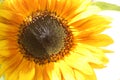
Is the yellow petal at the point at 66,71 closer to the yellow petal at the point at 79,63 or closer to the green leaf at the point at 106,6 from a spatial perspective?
the yellow petal at the point at 79,63

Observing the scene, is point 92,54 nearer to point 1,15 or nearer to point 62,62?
point 62,62

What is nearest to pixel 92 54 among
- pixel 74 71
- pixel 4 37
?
pixel 74 71

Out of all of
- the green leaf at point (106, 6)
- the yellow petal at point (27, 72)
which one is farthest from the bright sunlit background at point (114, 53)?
the yellow petal at point (27, 72)

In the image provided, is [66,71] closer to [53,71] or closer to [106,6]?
[53,71]

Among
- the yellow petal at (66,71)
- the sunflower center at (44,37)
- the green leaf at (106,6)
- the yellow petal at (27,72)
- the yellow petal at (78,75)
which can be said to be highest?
the green leaf at (106,6)

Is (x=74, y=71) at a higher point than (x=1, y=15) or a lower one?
lower

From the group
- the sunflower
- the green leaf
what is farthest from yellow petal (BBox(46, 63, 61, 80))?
the green leaf

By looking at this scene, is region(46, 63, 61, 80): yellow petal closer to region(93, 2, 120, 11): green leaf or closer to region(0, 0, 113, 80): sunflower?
region(0, 0, 113, 80): sunflower
